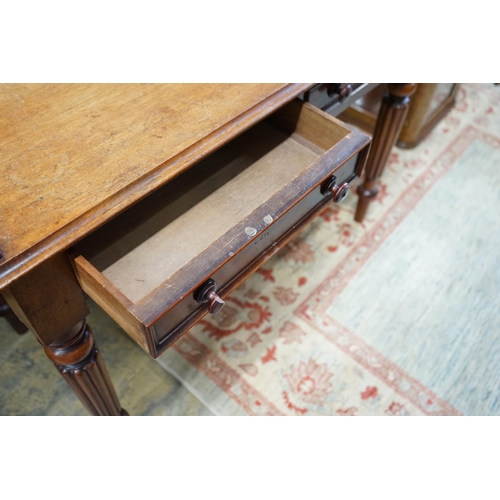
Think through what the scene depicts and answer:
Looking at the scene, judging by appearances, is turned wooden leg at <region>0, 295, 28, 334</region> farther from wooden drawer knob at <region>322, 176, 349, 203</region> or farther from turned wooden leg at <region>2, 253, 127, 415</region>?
wooden drawer knob at <region>322, 176, 349, 203</region>

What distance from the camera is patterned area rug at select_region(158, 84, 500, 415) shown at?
97cm

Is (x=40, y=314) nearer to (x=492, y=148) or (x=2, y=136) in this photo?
(x=2, y=136)

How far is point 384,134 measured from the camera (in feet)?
3.43

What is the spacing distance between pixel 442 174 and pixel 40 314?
1.13 m

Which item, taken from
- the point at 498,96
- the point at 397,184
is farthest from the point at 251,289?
the point at 498,96

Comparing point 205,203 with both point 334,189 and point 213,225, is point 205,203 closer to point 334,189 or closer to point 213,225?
point 213,225

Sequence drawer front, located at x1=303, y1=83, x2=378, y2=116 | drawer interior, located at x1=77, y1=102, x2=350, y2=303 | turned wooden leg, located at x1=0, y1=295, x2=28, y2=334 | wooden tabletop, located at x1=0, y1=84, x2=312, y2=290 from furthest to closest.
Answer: turned wooden leg, located at x1=0, y1=295, x2=28, y2=334 < drawer front, located at x1=303, y1=83, x2=378, y2=116 < drawer interior, located at x1=77, y1=102, x2=350, y2=303 < wooden tabletop, located at x1=0, y1=84, x2=312, y2=290

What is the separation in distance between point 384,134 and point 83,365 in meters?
0.74

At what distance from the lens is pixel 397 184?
1.32 metres

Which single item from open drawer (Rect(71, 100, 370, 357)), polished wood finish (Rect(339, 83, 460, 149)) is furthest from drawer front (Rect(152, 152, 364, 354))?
polished wood finish (Rect(339, 83, 460, 149))

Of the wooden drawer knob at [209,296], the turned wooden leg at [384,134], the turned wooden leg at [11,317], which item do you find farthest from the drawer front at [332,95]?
the turned wooden leg at [11,317]

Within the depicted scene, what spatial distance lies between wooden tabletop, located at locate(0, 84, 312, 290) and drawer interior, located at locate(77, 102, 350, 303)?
0.30 feet

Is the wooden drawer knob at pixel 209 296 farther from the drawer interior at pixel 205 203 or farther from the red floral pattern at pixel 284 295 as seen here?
the red floral pattern at pixel 284 295

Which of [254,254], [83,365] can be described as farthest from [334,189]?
[83,365]
